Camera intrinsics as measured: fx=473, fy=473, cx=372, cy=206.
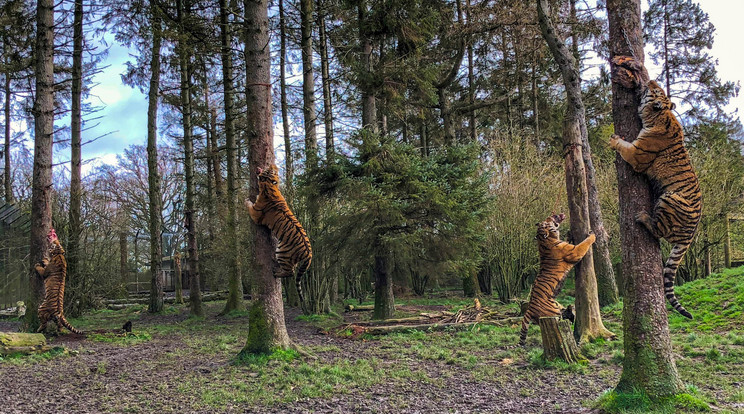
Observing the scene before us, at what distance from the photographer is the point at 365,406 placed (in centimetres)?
503

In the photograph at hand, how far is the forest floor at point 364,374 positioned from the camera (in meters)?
5.09

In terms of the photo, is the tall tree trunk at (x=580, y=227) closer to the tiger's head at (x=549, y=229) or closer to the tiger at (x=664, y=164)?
the tiger's head at (x=549, y=229)

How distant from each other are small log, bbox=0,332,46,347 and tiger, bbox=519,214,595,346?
8.52m

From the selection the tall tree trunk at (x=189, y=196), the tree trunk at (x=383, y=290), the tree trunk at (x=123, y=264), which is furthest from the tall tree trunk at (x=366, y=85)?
the tree trunk at (x=123, y=264)

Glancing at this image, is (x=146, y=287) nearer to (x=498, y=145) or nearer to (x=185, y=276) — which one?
(x=185, y=276)

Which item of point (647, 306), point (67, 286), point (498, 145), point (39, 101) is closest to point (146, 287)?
point (67, 286)

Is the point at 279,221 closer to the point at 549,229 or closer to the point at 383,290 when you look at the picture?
the point at 549,229

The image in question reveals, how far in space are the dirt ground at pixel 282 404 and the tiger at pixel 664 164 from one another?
198cm

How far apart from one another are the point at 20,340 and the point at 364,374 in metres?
6.40

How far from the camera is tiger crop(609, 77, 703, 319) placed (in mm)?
4285

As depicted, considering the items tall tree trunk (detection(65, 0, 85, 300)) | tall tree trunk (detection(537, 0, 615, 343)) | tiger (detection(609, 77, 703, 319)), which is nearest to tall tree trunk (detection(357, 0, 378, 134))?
tall tree trunk (detection(537, 0, 615, 343))

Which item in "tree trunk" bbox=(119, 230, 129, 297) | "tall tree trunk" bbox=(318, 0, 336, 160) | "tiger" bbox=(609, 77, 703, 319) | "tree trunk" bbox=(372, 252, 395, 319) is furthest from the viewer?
"tree trunk" bbox=(119, 230, 129, 297)

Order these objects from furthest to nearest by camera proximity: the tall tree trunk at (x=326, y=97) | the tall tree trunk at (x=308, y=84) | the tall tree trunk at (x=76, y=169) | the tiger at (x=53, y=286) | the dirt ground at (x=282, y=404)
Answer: the tall tree trunk at (x=76, y=169), the tall tree trunk at (x=326, y=97), the tall tree trunk at (x=308, y=84), the tiger at (x=53, y=286), the dirt ground at (x=282, y=404)

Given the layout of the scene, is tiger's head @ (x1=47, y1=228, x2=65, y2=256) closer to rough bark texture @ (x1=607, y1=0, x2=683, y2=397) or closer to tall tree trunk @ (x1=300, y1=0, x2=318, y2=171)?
tall tree trunk @ (x1=300, y1=0, x2=318, y2=171)
